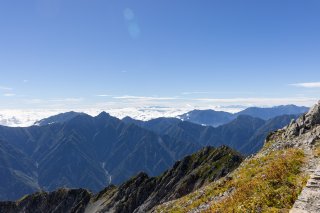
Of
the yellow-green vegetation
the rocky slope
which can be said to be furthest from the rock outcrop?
the yellow-green vegetation

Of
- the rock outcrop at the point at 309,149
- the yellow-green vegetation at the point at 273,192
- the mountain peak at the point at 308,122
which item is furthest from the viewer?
the mountain peak at the point at 308,122

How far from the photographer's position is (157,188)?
197250 mm

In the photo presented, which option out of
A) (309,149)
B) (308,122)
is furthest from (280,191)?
(308,122)

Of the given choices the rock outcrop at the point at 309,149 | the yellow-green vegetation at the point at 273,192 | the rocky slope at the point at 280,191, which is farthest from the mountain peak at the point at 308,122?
the yellow-green vegetation at the point at 273,192

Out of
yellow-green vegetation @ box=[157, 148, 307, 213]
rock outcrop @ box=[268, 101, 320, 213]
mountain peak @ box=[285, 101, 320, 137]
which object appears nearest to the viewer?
rock outcrop @ box=[268, 101, 320, 213]

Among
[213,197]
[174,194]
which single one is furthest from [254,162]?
[174,194]

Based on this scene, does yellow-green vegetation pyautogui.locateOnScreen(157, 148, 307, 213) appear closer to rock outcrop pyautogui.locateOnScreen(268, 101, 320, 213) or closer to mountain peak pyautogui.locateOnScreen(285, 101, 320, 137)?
rock outcrop pyautogui.locateOnScreen(268, 101, 320, 213)

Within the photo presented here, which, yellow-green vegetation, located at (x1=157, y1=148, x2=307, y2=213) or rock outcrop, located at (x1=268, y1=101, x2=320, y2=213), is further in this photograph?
yellow-green vegetation, located at (x1=157, y1=148, x2=307, y2=213)

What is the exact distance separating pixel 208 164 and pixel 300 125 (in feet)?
440

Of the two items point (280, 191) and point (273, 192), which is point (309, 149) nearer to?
point (280, 191)

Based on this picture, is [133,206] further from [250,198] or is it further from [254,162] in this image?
[250,198]

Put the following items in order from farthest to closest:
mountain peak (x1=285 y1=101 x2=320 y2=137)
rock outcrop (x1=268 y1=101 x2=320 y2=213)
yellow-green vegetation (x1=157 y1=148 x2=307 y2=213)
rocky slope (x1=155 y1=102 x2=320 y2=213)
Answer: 1. mountain peak (x1=285 y1=101 x2=320 y2=137)
2. yellow-green vegetation (x1=157 y1=148 x2=307 y2=213)
3. rocky slope (x1=155 y1=102 x2=320 y2=213)
4. rock outcrop (x1=268 y1=101 x2=320 y2=213)

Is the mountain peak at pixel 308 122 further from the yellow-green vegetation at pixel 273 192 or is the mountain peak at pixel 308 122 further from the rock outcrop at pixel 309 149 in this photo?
the yellow-green vegetation at pixel 273 192

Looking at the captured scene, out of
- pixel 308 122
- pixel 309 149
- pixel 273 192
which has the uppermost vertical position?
pixel 308 122
